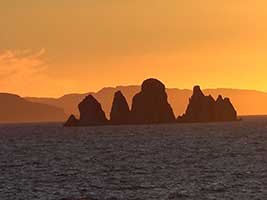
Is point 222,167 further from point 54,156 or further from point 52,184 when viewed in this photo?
point 54,156

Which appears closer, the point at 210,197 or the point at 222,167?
the point at 210,197

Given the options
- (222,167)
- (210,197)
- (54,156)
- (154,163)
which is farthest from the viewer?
(54,156)

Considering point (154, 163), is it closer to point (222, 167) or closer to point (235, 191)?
point (222, 167)

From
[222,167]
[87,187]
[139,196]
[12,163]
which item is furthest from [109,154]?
[139,196]

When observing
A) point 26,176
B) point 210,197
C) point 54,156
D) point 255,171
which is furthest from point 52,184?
point 54,156

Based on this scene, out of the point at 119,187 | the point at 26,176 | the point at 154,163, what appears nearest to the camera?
the point at 119,187

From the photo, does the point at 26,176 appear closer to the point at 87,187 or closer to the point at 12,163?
the point at 87,187

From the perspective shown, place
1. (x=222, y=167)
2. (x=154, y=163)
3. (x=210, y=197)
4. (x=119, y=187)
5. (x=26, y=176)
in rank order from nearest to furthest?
(x=210, y=197), (x=119, y=187), (x=26, y=176), (x=222, y=167), (x=154, y=163)

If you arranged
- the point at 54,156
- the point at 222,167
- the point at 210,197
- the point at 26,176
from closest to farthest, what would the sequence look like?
the point at 210,197
the point at 26,176
the point at 222,167
the point at 54,156

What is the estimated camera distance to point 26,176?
83.9m

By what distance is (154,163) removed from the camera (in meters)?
99.9

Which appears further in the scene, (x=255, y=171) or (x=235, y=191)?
(x=255, y=171)

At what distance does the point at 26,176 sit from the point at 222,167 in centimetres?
2785

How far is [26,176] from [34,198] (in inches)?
814
